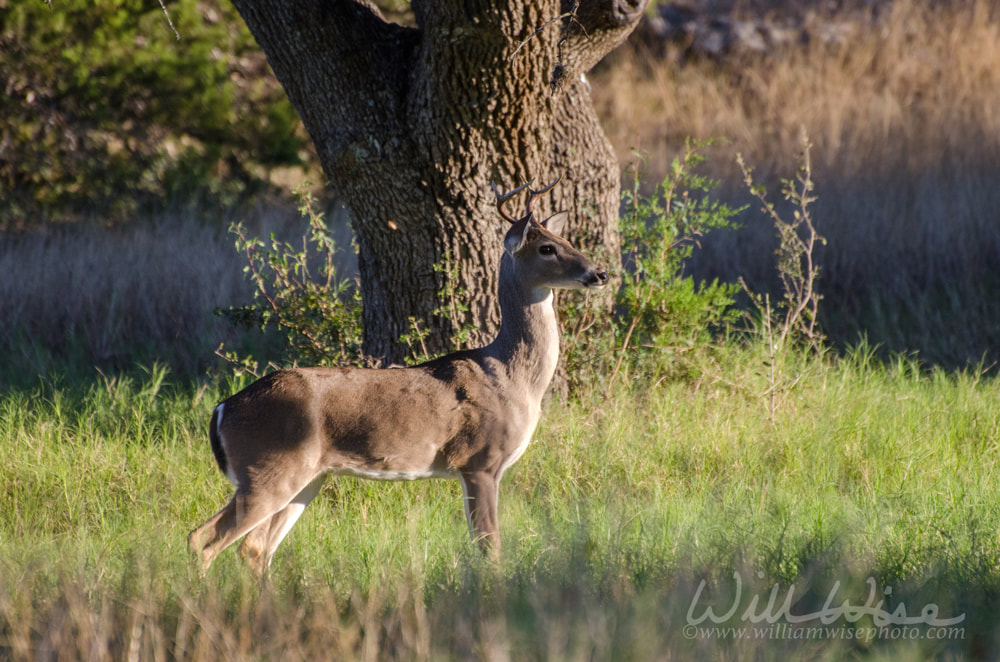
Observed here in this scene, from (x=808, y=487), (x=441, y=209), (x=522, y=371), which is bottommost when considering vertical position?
(x=808, y=487)

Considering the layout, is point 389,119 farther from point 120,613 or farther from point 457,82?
point 120,613

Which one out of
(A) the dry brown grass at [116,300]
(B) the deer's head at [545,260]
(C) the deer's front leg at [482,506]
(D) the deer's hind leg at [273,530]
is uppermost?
(B) the deer's head at [545,260]

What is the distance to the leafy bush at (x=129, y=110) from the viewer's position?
1158 centimetres

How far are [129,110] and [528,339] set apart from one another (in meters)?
9.40

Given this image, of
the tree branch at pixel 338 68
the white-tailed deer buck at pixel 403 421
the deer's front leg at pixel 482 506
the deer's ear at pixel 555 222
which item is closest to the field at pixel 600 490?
the deer's front leg at pixel 482 506

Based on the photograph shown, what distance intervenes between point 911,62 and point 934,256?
596cm

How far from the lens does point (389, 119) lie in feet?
18.8

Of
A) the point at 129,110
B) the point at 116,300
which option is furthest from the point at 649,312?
the point at 129,110

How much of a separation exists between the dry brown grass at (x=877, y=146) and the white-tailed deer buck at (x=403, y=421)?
198cm

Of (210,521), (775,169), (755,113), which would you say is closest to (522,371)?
(210,521)

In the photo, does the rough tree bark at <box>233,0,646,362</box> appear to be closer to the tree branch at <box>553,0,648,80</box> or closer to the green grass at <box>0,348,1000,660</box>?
the tree branch at <box>553,0,648,80</box>

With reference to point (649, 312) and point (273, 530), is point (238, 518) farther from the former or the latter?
point (649, 312)

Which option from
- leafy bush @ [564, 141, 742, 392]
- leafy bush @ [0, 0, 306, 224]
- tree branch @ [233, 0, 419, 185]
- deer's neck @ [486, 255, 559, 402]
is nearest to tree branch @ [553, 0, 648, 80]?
leafy bush @ [564, 141, 742, 392]

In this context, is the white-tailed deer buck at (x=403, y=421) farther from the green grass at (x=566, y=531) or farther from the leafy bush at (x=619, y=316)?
the leafy bush at (x=619, y=316)
